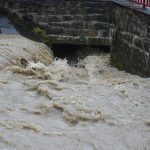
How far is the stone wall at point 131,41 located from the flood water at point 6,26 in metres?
2.44

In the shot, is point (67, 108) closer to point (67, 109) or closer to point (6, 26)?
point (67, 109)

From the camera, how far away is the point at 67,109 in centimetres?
611

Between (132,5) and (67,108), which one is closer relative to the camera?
(67,108)

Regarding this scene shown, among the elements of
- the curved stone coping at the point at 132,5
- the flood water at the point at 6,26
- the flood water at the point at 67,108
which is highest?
the curved stone coping at the point at 132,5

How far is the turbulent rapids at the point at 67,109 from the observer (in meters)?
5.23

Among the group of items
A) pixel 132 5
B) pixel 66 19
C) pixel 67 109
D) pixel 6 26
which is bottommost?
pixel 67 109

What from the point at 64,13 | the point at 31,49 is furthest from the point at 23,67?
the point at 64,13

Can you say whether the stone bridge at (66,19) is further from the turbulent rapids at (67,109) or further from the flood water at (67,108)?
the turbulent rapids at (67,109)

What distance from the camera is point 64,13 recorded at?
1111 centimetres

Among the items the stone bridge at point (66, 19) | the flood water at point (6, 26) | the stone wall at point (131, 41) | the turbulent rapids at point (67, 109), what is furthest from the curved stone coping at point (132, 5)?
the flood water at point (6, 26)

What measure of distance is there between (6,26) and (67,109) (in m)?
5.28

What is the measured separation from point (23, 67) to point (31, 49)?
1.30 meters

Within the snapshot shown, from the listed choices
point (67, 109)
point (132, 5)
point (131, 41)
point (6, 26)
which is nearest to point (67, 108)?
point (67, 109)

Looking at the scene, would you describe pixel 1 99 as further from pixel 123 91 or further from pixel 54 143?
pixel 123 91
